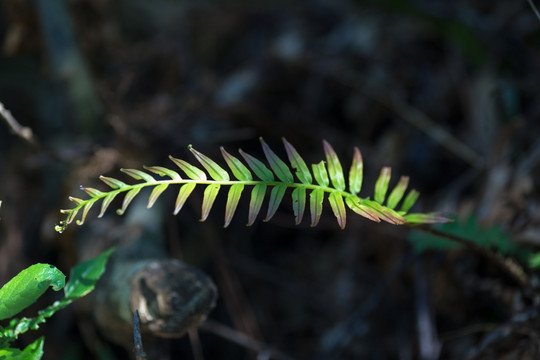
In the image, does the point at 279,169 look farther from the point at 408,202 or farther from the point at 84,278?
the point at 84,278

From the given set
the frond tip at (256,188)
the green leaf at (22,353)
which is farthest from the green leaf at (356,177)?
the green leaf at (22,353)

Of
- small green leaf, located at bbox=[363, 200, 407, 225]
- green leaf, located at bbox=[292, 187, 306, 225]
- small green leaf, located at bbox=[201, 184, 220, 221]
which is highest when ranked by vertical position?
small green leaf, located at bbox=[201, 184, 220, 221]

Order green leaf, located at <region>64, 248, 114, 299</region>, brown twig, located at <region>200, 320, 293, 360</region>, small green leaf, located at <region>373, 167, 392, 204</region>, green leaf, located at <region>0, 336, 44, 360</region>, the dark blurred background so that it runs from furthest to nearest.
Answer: the dark blurred background, brown twig, located at <region>200, 320, 293, 360</region>, small green leaf, located at <region>373, 167, 392, 204</region>, green leaf, located at <region>64, 248, 114, 299</region>, green leaf, located at <region>0, 336, 44, 360</region>

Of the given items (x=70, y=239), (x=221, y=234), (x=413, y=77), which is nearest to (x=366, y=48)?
(x=413, y=77)

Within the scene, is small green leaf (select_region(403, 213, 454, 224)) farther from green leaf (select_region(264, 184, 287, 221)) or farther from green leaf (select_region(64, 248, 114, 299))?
green leaf (select_region(64, 248, 114, 299))

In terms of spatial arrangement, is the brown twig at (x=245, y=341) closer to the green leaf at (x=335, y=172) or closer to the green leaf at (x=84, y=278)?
the green leaf at (x=84, y=278)

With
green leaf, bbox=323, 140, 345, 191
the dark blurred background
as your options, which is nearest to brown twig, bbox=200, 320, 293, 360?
the dark blurred background

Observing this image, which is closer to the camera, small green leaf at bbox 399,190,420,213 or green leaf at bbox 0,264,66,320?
green leaf at bbox 0,264,66,320

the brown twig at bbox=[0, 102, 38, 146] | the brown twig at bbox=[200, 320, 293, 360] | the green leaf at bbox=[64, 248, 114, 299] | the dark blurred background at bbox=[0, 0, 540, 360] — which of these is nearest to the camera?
the green leaf at bbox=[64, 248, 114, 299]
